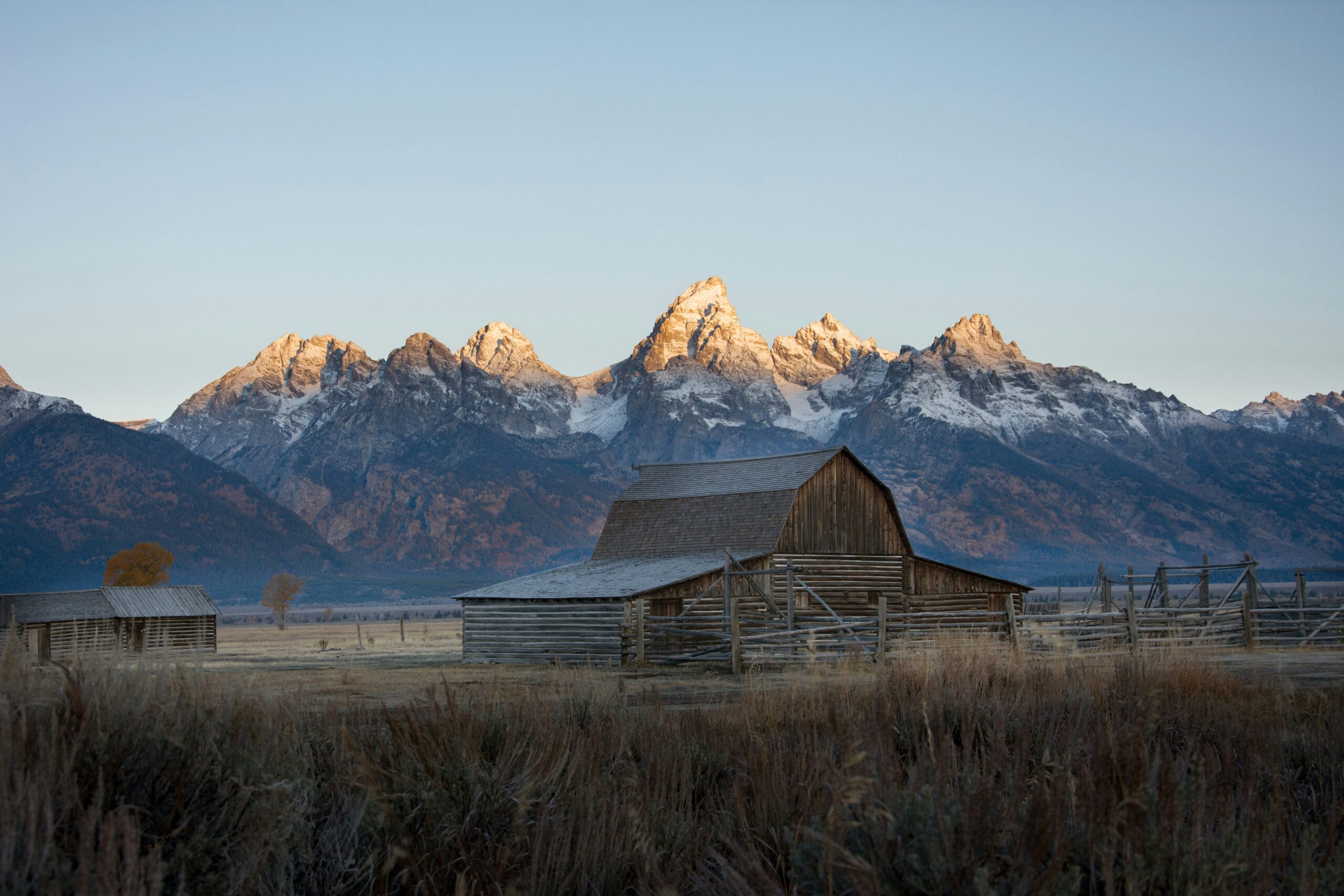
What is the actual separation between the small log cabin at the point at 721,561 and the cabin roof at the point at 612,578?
0.23 feet

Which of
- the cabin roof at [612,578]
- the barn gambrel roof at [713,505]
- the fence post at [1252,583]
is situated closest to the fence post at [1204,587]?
the fence post at [1252,583]

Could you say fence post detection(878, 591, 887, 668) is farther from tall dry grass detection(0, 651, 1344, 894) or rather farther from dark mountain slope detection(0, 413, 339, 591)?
dark mountain slope detection(0, 413, 339, 591)

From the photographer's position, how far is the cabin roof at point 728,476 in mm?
35125

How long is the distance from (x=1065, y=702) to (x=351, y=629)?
8255cm

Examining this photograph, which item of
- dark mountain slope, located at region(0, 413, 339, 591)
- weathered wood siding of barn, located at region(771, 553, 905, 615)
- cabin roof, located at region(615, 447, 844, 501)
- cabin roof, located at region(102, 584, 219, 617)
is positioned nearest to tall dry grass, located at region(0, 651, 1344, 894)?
weathered wood siding of barn, located at region(771, 553, 905, 615)

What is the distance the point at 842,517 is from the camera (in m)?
35.4

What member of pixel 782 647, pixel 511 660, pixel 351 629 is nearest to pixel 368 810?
pixel 782 647

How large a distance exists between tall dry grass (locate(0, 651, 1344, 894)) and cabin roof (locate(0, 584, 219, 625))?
123ft

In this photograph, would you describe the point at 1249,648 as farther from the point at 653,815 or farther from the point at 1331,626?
the point at 653,815

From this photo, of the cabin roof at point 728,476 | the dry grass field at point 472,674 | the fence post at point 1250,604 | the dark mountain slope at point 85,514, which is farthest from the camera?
the dark mountain slope at point 85,514

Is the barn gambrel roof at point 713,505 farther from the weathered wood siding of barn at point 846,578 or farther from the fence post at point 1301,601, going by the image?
the fence post at point 1301,601

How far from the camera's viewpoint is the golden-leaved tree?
3248 inches

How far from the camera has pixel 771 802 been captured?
7.13 meters

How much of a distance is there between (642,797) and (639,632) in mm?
21492
